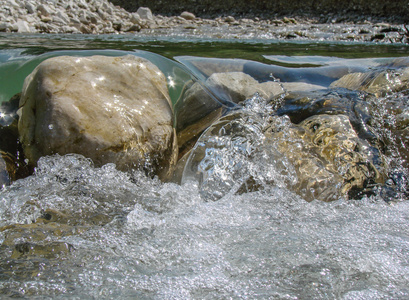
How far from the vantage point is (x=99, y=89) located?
2.31 m

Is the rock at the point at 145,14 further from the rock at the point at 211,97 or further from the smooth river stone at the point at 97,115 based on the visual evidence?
the smooth river stone at the point at 97,115

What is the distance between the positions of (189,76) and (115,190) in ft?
3.91

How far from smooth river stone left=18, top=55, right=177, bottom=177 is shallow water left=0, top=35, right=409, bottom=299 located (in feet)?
0.33

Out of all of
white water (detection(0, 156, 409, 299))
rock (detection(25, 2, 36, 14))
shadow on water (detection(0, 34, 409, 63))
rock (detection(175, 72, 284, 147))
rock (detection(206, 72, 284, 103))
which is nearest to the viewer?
white water (detection(0, 156, 409, 299))

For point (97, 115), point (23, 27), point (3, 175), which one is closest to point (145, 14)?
point (23, 27)

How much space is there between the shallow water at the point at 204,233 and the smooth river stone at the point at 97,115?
0.33 feet

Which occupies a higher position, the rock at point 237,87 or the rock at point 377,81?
the rock at point 377,81

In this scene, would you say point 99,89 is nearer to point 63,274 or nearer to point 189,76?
point 189,76

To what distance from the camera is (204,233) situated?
1654 mm

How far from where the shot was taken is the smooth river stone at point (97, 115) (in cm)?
215

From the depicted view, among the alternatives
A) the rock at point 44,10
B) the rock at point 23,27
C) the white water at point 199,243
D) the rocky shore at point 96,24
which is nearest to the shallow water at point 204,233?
the white water at point 199,243

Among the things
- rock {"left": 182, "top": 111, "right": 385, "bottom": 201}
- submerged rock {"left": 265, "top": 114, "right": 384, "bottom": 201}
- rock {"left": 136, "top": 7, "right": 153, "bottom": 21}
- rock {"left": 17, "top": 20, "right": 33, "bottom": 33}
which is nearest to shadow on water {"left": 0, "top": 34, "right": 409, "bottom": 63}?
rock {"left": 182, "top": 111, "right": 385, "bottom": 201}

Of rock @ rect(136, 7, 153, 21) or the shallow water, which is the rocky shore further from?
the shallow water

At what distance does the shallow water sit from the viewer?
1305 millimetres
